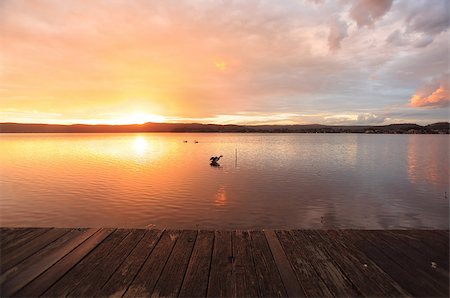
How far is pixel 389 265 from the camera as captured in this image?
4.89 meters

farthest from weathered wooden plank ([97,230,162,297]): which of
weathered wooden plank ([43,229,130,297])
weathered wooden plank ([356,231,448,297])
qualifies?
weathered wooden plank ([356,231,448,297])

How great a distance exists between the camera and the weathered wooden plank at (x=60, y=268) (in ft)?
13.2

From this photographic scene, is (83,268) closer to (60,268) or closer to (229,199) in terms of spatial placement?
(60,268)

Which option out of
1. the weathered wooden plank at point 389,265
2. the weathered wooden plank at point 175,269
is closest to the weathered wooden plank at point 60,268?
the weathered wooden plank at point 175,269

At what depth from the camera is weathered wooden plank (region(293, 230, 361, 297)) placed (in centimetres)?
409

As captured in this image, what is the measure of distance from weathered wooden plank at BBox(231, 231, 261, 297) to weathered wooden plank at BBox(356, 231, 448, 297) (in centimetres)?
283

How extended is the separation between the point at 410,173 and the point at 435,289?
3568cm

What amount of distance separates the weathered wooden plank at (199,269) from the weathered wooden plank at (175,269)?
0.31ft

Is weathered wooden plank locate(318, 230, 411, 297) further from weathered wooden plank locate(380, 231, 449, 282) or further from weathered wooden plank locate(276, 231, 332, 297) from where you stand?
weathered wooden plank locate(380, 231, 449, 282)

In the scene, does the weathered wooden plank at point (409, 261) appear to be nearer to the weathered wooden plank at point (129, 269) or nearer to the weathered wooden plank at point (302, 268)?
the weathered wooden plank at point (302, 268)

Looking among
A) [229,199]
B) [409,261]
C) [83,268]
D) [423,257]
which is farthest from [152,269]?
[229,199]

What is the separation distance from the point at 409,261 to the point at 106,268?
5816 mm

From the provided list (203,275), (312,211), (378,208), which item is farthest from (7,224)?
(378,208)

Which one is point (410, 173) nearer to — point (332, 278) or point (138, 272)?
point (332, 278)
